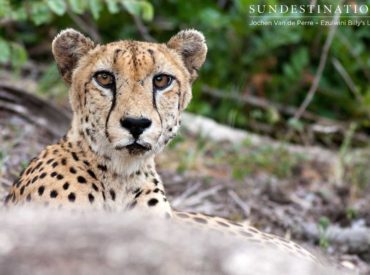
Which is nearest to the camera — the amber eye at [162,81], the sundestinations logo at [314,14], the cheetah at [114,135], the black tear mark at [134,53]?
the cheetah at [114,135]

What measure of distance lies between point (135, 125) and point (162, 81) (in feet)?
1.90

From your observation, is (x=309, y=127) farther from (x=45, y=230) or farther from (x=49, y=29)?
(x=45, y=230)

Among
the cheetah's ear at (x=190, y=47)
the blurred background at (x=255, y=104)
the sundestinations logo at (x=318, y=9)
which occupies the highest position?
the sundestinations logo at (x=318, y=9)

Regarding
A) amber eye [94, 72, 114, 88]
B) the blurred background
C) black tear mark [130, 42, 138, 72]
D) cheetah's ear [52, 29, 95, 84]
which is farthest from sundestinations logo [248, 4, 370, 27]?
amber eye [94, 72, 114, 88]

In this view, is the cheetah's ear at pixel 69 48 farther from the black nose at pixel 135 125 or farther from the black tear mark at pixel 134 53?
the black nose at pixel 135 125

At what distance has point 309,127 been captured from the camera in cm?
1162

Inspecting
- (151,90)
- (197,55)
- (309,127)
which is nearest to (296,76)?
(309,127)

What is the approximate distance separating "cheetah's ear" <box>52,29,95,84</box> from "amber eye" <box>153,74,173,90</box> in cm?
59

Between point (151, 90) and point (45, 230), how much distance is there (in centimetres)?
267

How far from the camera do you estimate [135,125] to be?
5609 millimetres

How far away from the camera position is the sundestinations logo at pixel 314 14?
36.1 feet

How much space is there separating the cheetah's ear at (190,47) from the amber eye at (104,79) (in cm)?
73

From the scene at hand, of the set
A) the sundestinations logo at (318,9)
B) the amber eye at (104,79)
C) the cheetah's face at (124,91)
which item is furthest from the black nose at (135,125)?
the sundestinations logo at (318,9)

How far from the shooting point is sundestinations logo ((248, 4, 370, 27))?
36.1 ft
